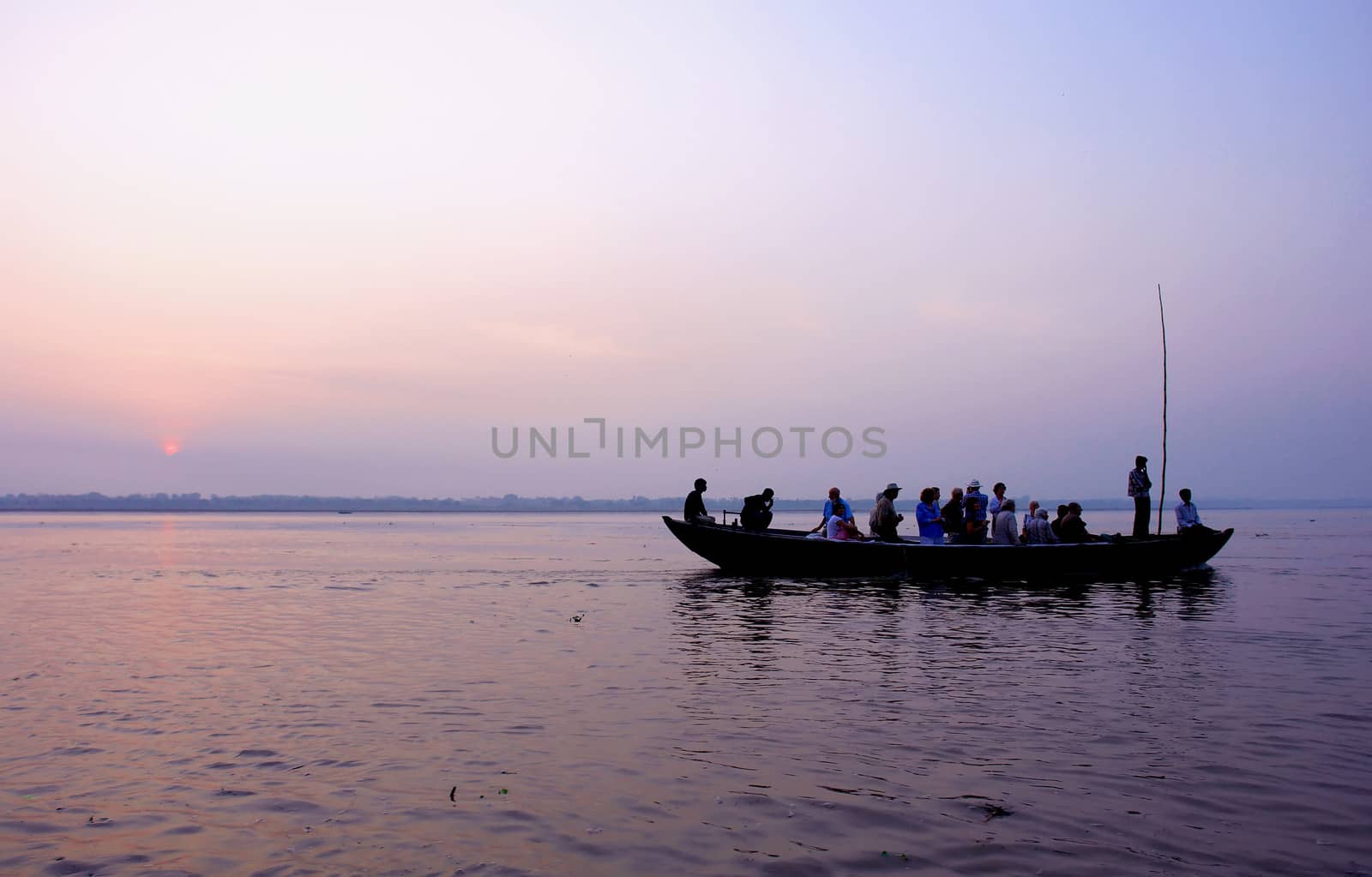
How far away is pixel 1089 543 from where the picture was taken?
2584 centimetres

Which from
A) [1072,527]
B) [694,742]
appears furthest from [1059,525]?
[694,742]

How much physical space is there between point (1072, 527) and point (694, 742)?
20589mm

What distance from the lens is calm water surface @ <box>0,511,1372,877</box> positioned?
6.29 meters

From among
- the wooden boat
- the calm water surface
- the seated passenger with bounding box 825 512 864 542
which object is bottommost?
the calm water surface

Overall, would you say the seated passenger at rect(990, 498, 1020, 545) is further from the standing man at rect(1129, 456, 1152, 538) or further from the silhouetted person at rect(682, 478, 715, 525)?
the silhouetted person at rect(682, 478, 715, 525)

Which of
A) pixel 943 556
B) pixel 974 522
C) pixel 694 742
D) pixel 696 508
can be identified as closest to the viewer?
pixel 694 742

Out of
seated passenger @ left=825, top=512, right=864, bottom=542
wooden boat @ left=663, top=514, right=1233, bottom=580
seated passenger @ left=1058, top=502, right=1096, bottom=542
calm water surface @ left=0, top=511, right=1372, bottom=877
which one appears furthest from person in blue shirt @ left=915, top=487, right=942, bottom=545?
calm water surface @ left=0, top=511, right=1372, bottom=877

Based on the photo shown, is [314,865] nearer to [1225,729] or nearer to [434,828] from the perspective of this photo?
[434,828]

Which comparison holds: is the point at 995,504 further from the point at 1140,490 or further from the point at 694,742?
the point at 694,742

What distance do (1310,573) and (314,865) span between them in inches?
1243

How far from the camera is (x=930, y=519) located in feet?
83.2

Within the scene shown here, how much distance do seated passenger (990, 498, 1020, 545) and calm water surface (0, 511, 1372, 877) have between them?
621 cm

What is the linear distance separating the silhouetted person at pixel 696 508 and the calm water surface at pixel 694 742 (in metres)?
9.41

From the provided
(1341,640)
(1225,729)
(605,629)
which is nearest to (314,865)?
(1225,729)
